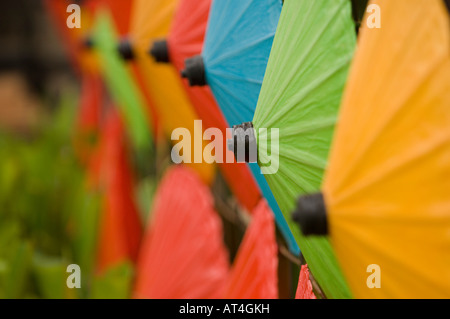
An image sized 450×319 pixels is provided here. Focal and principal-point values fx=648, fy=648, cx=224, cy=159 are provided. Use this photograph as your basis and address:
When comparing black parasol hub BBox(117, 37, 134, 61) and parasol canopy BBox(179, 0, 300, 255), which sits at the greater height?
black parasol hub BBox(117, 37, 134, 61)

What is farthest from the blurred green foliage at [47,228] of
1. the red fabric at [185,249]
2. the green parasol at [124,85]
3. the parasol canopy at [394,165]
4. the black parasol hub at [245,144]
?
the parasol canopy at [394,165]

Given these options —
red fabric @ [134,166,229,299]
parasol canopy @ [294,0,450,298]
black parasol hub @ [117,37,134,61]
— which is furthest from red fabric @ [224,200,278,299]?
black parasol hub @ [117,37,134,61]

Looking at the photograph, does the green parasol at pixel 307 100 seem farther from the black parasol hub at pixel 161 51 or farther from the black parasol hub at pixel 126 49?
the black parasol hub at pixel 126 49

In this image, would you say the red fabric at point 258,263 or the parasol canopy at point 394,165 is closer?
the parasol canopy at point 394,165

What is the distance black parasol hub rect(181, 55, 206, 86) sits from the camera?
0.65 metres

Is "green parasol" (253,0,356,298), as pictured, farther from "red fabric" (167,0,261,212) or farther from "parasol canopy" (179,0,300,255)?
"red fabric" (167,0,261,212)

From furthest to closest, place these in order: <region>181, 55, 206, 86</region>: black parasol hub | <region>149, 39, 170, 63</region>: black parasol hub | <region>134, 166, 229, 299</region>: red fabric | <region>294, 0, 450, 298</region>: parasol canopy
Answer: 1. <region>134, 166, 229, 299</region>: red fabric
2. <region>149, 39, 170, 63</region>: black parasol hub
3. <region>181, 55, 206, 86</region>: black parasol hub
4. <region>294, 0, 450, 298</region>: parasol canopy

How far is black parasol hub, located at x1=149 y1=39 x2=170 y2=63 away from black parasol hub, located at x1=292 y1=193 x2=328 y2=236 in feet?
1.57

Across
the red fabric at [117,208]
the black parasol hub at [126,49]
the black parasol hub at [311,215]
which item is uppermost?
the black parasol hub at [126,49]

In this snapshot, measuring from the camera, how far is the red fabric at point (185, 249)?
0.95 meters

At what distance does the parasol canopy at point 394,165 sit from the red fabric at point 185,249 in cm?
57

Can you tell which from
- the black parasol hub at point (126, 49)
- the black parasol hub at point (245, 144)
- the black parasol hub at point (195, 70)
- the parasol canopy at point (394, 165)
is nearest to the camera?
the parasol canopy at point (394, 165)
